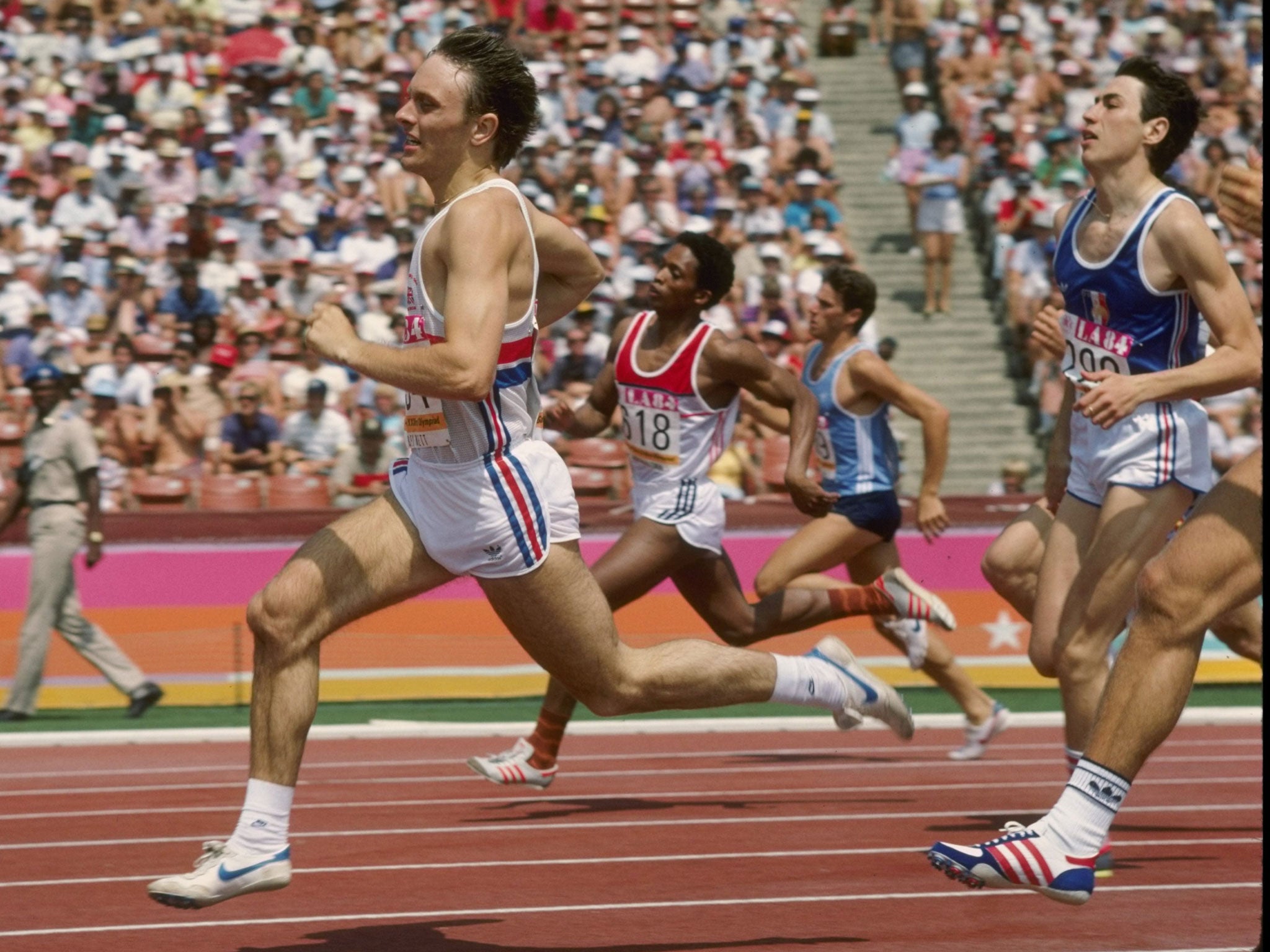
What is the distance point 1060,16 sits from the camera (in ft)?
72.0

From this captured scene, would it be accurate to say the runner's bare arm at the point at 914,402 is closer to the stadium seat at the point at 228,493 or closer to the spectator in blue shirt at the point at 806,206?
the stadium seat at the point at 228,493

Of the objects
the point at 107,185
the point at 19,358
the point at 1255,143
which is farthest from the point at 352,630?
the point at 1255,143

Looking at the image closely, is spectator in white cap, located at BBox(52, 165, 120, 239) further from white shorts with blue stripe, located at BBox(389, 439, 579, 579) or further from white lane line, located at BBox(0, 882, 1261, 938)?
white shorts with blue stripe, located at BBox(389, 439, 579, 579)

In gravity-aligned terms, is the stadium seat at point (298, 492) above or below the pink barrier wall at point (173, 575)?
above

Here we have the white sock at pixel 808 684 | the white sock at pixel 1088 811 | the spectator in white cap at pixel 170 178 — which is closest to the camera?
the white sock at pixel 1088 811

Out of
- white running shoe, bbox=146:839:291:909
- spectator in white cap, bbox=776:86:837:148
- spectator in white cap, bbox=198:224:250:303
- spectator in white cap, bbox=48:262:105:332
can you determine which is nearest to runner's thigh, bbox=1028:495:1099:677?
white running shoe, bbox=146:839:291:909

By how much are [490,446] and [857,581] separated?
17.2ft

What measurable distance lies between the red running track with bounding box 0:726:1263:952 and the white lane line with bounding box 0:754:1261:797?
31mm

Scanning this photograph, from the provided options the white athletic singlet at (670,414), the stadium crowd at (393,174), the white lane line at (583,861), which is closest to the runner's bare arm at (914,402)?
the white athletic singlet at (670,414)

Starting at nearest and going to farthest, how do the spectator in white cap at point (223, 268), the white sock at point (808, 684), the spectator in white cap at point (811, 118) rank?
the white sock at point (808, 684)
the spectator in white cap at point (223, 268)
the spectator in white cap at point (811, 118)

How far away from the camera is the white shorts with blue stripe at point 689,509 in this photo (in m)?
8.70

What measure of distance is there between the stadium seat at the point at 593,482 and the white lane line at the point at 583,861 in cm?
714

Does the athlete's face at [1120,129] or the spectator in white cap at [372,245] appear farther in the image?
the spectator in white cap at [372,245]

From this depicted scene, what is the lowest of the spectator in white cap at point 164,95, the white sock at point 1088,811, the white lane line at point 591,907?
the spectator in white cap at point 164,95
